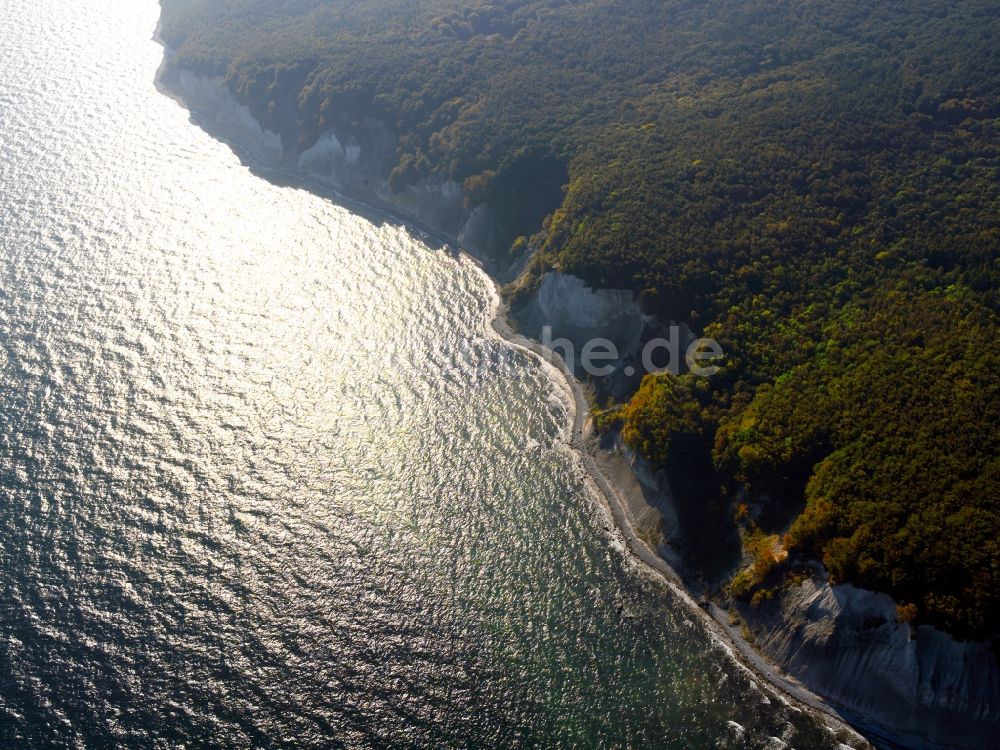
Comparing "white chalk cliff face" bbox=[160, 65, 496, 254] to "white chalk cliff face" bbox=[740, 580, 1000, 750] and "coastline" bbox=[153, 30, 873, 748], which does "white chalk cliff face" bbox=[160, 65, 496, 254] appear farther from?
"white chalk cliff face" bbox=[740, 580, 1000, 750]

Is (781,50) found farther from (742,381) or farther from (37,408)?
(37,408)

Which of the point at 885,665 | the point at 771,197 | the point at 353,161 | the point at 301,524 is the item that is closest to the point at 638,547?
the point at 885,665

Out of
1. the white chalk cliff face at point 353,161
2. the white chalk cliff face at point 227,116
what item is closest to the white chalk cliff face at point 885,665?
the white chalk cliff face at point 353,161

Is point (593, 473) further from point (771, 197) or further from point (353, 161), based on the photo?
point (353, 161)

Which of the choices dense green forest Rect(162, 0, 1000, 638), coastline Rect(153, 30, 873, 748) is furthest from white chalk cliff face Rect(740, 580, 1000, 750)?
dense green forest Rect(162, 0, 1000, 638)

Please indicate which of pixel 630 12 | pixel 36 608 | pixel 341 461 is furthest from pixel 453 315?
pixel 630 12

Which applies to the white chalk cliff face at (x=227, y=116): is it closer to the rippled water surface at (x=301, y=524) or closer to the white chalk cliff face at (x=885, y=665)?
the rippled water surface at (x=301, y=524)
